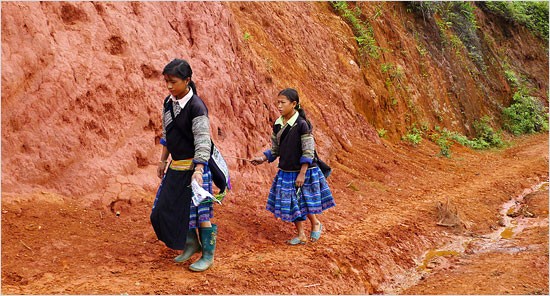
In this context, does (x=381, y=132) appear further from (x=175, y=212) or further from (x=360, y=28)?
(x=175, y=212)

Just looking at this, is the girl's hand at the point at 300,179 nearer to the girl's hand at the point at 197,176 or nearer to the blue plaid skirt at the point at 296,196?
the blue plaid skirt at the point at 296,196

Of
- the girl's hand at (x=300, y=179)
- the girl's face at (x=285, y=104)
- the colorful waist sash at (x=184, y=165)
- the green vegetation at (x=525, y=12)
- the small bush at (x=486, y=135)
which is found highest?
the green vegetation at (x=525, y=12)

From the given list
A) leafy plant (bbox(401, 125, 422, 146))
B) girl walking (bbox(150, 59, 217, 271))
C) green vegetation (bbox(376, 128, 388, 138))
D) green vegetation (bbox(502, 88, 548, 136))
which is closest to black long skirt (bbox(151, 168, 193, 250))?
girl walking (bbox(150, 59, 217, 271))

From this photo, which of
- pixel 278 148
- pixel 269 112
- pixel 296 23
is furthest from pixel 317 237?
pixel 296 23

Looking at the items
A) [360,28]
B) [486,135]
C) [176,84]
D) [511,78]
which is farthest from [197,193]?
[511,78]

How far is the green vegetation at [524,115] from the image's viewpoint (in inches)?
632

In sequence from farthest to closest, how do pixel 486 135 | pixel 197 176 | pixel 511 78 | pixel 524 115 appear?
pixel 511 78, pixel 524 115, pixel 486 135, pixel 197 176

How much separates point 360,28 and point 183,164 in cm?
922

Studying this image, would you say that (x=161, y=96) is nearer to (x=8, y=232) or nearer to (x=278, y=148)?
(x=278, y=148)

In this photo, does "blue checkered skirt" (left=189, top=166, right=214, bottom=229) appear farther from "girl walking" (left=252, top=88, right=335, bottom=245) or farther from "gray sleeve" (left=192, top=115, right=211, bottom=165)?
"girl walking" (left=252, top=88, right=335, bottom=245)

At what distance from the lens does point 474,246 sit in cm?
636

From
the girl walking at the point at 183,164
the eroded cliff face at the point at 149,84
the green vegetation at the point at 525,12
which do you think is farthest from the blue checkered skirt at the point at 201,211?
the green vegetation at the point at 525,12

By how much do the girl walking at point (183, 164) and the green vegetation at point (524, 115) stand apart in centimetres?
1393

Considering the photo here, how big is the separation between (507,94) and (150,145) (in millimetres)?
14667
